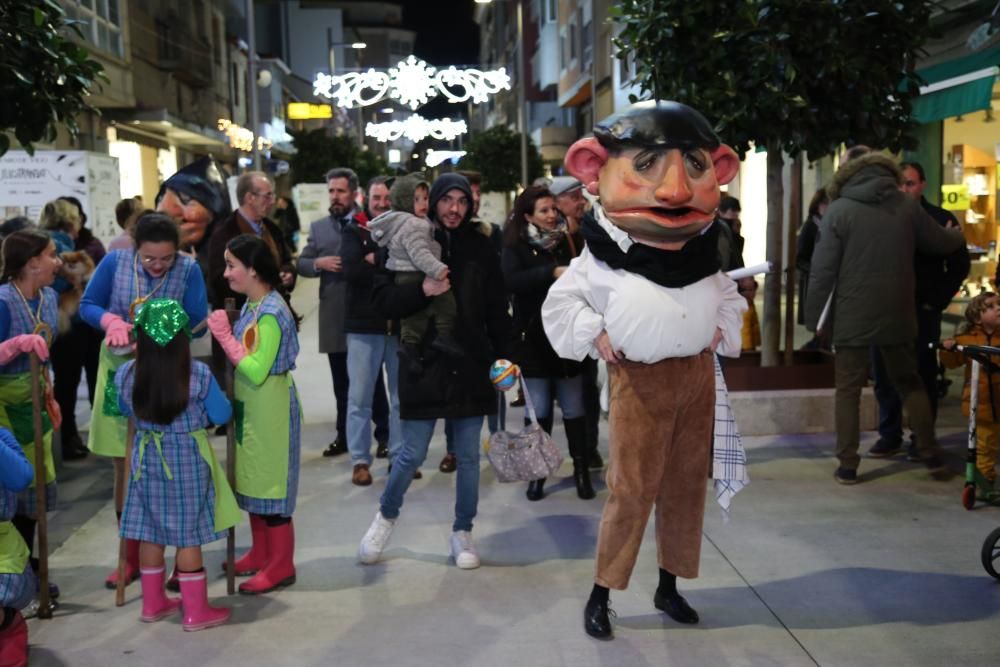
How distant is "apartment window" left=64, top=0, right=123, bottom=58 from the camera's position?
22.0 meters

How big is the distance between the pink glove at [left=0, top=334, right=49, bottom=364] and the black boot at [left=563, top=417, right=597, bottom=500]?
3.03 m

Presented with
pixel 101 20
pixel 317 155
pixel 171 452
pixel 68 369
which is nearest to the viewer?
pixel 171 452

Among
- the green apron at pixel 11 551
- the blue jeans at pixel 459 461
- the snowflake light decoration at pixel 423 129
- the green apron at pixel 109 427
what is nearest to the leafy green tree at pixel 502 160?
the snowflake light decoration at pixel 423 129

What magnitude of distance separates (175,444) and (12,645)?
0.96 m

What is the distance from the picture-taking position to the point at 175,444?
470 cm

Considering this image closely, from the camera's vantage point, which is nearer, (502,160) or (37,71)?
(37,71)

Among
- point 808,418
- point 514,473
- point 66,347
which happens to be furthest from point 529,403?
point 66,347

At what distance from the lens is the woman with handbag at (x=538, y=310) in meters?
6.61

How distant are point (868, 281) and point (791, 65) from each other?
5.13 ft

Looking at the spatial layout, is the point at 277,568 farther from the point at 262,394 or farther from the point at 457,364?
the point at 457,364

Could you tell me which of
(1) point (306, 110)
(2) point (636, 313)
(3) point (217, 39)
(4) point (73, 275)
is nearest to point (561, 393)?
(2) point (636, 313)

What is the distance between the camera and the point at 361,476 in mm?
7156

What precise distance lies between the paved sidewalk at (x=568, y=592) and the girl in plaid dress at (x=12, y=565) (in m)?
0.22

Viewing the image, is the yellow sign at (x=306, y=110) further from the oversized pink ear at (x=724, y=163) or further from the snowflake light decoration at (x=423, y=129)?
the oversized pink ear at (x=724, y=163)
